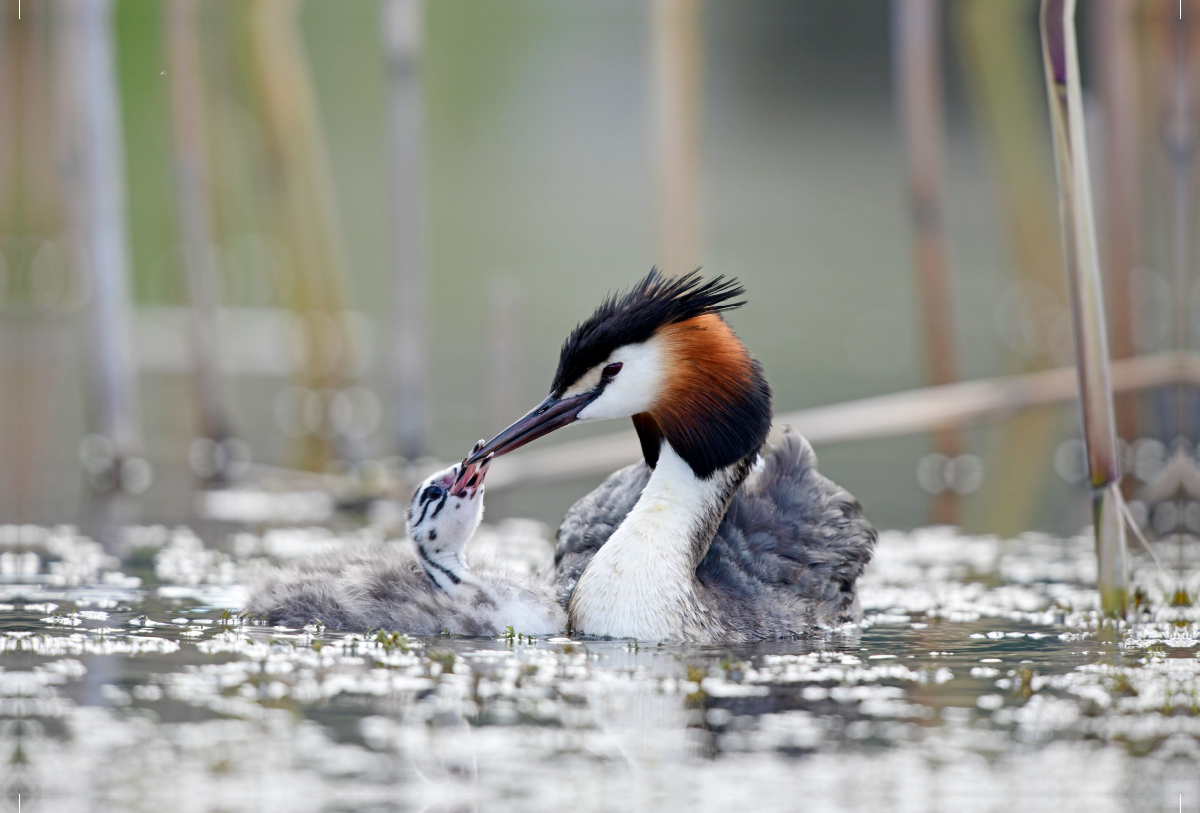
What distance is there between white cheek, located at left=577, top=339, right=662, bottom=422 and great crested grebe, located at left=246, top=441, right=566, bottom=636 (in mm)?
492

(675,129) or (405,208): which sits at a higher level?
(675,129)

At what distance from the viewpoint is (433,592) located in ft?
20.5

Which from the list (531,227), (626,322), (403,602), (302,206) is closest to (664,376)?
(626,322)

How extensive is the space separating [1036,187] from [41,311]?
11291mm

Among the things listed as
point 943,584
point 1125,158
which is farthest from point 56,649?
point 1125,158

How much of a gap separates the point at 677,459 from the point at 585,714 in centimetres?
177

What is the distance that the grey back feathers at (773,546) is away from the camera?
6547mm

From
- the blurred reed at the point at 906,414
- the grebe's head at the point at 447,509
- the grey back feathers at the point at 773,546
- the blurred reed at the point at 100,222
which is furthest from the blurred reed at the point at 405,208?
the grebe's head at the point at 447,509

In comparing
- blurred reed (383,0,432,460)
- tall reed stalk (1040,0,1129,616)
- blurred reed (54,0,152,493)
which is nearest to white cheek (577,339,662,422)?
tall reed stalk (1040,0,1129,616)

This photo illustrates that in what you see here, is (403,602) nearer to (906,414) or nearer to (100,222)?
(906,414)

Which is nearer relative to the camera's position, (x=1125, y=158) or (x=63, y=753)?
(x=63, y=753)

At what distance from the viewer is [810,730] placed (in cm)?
484

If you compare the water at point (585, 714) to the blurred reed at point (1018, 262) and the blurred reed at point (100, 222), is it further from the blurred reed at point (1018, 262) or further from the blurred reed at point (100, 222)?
the blurred reed at point (1018, 262)

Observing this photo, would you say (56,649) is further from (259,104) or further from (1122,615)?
(259,104)
